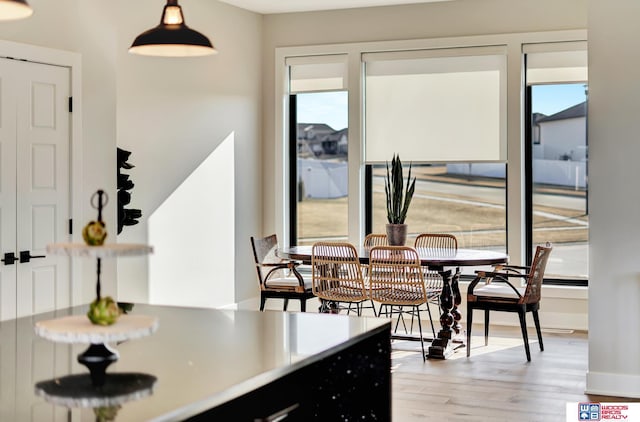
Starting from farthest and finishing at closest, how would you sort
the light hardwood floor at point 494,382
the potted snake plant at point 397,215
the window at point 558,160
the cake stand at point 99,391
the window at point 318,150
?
the window at point 318,150, the window at point 558,160, the potted snake plant at point 397,215, the light hardwood floor at point 494,382, the cake stand at point 99,391

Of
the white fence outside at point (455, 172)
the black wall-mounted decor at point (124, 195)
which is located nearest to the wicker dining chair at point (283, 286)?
the black wall-mounted decor at point (124, 195)

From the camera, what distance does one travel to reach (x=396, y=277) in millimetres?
5859

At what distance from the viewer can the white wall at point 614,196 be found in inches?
189

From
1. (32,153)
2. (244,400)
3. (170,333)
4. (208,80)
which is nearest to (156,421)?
(244,400)

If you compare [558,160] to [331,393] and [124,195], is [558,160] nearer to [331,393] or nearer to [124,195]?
[124,195]


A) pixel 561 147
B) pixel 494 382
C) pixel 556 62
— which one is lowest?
pixel 494 382

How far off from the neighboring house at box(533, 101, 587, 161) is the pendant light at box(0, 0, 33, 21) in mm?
5963

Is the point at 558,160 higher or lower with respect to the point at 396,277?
higher

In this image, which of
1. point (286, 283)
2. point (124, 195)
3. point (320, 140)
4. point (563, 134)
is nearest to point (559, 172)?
point (563, 134)

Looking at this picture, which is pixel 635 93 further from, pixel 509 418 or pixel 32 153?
pixel 32 153

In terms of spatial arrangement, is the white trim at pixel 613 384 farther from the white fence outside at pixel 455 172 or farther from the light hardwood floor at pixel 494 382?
the white fence outside at pixel 455 172

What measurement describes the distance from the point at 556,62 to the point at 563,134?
Answer: 67 centimetres

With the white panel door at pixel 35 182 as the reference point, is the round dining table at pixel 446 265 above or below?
below

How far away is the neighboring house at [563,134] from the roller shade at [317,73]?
78.0 inches
